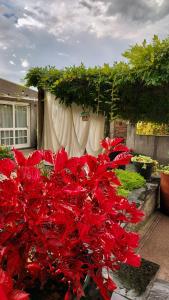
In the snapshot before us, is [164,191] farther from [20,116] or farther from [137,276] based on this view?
[20,116]

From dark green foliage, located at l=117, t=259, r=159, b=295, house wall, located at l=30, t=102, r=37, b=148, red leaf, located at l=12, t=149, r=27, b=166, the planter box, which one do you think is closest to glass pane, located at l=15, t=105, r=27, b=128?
house wall, located at l=30, t=102, r=37, b=148

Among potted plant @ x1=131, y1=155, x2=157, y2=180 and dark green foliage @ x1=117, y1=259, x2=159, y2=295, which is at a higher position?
potted plant @ x1=131, y1=155, x2=157, y2=180

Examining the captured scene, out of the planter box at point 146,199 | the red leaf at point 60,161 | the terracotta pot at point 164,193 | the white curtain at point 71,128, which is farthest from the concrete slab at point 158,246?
the white curtain at point 71,128

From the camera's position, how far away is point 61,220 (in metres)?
0.49

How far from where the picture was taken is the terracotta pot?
335 centimetres

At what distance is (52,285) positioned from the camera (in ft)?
2.03

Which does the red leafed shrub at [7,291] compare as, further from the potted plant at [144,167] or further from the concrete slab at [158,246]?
the potted plant at [144,167]

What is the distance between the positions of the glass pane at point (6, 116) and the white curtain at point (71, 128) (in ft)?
13.7

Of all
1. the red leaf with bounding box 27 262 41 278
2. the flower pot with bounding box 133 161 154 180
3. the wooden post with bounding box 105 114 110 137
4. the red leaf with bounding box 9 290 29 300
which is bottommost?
the flower pot with bounding box 133 161 154 180

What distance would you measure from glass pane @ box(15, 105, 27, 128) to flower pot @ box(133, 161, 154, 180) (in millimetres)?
6870

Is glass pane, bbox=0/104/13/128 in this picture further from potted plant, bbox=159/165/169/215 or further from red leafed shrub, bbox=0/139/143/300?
red leafed shrub, bbox=0/139/143/300

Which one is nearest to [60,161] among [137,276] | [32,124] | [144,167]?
[137,276]

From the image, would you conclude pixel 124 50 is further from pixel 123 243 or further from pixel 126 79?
pixel 123 243

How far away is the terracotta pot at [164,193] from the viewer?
3352 millimetres
